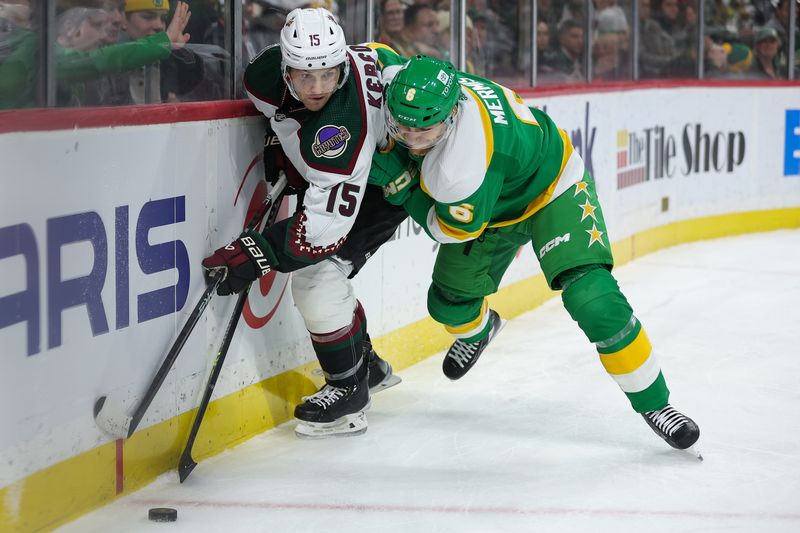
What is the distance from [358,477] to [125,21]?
131 cm

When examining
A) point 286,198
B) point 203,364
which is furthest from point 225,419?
point 286,198

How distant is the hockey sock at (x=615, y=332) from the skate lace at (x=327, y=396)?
735 millimetres

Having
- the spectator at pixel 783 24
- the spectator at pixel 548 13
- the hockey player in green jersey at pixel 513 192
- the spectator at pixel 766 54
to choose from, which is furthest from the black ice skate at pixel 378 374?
the spectator at pixel 783 24

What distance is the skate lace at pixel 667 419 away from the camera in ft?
10.3

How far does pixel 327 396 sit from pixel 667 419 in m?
0.97

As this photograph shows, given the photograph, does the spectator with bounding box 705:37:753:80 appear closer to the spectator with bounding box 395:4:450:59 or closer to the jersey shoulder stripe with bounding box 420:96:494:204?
the spectator with bounding box 395:4:450:59

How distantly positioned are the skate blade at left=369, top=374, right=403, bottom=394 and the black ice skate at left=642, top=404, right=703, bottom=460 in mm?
920

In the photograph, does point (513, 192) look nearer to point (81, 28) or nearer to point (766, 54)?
point (81, 28)

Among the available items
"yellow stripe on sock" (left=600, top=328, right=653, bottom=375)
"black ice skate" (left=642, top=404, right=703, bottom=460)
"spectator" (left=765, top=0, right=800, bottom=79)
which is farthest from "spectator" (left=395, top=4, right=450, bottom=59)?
"spectator" (left=765, top=0, right=800, bottom=79)

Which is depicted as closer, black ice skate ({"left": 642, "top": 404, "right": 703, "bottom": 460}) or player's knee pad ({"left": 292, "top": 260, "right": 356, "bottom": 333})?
black ice skate ({"left": 642, "top": 404, "right": 703, "bottom": 460})

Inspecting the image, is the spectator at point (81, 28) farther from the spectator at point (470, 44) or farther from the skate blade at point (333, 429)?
the spectator at point (470, 44)

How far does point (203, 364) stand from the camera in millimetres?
3205

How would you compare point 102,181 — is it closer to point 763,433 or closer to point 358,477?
point 358,477

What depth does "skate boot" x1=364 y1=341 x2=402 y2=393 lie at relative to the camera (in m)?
3.75
